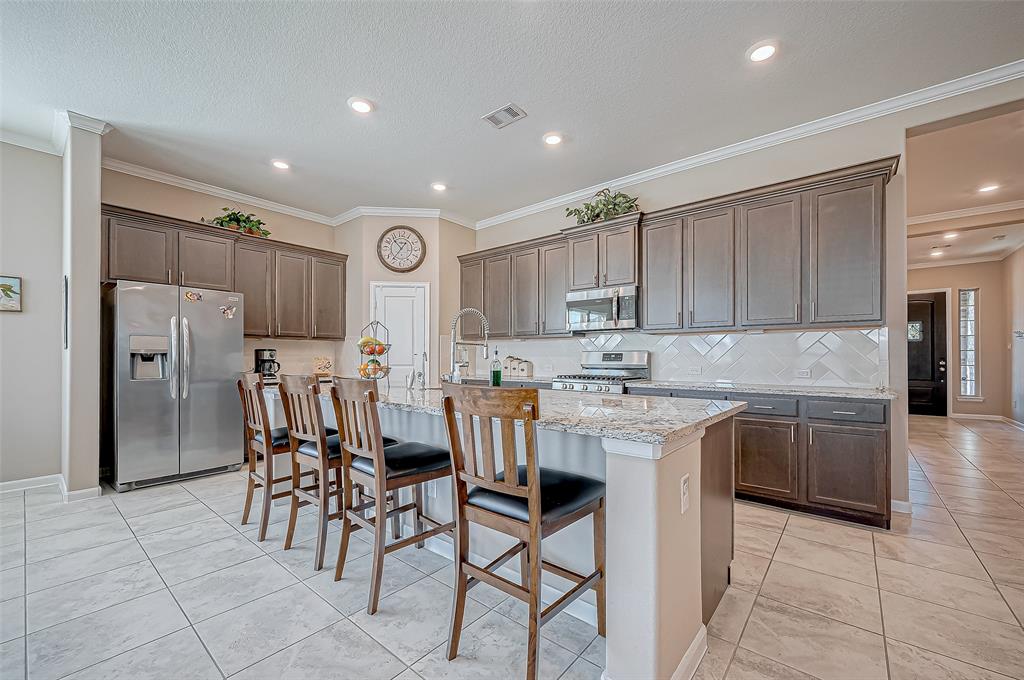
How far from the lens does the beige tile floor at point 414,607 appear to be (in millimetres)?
1596

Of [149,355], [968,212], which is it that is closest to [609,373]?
[149,355]

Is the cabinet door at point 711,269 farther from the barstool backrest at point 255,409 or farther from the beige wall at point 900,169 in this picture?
the barstool backrest at point 255,409

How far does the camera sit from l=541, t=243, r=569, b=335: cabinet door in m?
4.73

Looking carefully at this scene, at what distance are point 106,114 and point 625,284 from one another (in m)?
4.37

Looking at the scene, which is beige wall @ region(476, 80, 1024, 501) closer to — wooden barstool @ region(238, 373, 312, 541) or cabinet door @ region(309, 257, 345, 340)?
wooden barstool @ region(238, 373, 312, 541)

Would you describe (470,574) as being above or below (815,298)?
below

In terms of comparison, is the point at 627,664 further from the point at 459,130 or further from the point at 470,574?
the point at 459,130

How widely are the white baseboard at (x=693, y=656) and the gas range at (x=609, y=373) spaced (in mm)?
2400

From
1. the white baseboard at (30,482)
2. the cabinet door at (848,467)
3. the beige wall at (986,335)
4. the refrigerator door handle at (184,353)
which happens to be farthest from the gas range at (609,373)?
the beige wall at (986,335)

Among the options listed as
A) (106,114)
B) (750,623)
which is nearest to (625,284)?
(750,623)

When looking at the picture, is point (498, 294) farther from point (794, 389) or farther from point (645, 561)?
point (645, 561)

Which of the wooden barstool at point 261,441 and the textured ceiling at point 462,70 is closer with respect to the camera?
the textured ceiling at point 462,70

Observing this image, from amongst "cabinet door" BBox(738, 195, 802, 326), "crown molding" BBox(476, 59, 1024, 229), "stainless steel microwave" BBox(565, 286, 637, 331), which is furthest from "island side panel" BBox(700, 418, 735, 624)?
"crown molding" BBox(476, 59, 1024, 229)

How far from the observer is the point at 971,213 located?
5199 mm
